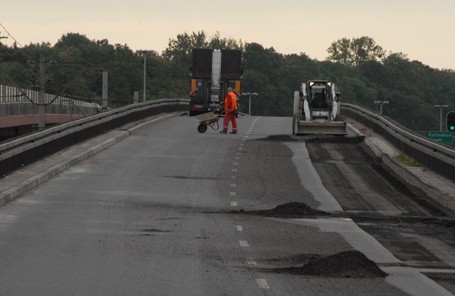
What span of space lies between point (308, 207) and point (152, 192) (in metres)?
3.95

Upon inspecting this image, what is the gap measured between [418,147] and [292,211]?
10.4m

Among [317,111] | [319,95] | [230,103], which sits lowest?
[317,111]

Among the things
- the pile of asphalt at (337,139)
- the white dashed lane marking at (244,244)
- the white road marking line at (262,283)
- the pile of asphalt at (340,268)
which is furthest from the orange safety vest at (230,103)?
the white road marking line at (262,283)

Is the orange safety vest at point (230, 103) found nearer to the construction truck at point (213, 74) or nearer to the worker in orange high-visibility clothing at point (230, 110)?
the worker in orange high-visibility clothing at point (230, 110)

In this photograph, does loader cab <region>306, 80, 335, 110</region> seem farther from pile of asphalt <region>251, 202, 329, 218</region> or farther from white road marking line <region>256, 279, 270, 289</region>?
white road marking line <region>256, 279, 270, 289</region>

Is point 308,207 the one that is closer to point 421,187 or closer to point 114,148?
point 421,187

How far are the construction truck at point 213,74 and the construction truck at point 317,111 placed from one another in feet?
34.6

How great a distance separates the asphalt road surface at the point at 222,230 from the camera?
13.9m

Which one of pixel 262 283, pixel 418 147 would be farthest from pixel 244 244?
pixel 418 147

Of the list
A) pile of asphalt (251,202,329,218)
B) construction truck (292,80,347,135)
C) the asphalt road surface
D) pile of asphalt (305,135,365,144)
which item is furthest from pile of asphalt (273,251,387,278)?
construction truck (292,80,347,135)

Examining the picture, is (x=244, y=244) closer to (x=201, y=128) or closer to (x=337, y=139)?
(x=337, y=139)

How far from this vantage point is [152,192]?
25.3 m

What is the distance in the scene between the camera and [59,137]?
32.7 metres

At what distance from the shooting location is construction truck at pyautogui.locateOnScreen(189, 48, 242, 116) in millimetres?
57219
